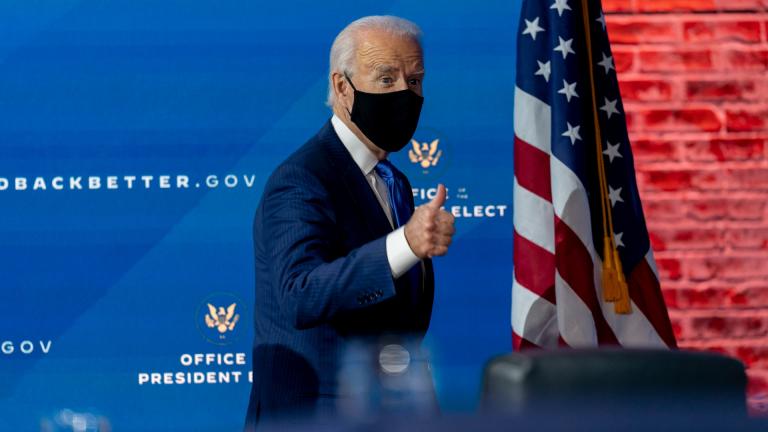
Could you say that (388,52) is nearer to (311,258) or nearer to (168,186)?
(311,258)

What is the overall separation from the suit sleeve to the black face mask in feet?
0.77

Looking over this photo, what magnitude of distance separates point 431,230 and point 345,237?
0.97 ft

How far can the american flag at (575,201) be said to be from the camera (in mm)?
3338

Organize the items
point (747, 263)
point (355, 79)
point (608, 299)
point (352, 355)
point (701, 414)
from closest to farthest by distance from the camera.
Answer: point (701, 414) → point (352, 355) → point (355, 79) → point (608, 299) → point (747, 263)

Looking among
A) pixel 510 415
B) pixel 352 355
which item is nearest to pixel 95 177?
pixel 352 355

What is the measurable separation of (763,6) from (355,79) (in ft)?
5.01

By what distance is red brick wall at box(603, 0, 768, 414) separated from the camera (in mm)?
3621

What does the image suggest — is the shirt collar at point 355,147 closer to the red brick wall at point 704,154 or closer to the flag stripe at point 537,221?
the flag stripe at point 537,221

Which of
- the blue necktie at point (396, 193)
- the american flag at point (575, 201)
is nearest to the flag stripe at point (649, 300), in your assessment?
the american flag at point (575, 201)

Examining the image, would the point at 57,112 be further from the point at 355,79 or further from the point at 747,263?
the point at 747,263

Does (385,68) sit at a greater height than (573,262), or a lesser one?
greater

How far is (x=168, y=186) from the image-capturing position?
3.48 metres

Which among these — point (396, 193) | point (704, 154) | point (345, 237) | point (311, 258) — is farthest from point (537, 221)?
point (311, 258)

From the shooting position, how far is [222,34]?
3.53 m
